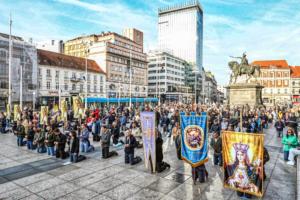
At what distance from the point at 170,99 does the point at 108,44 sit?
35.4m

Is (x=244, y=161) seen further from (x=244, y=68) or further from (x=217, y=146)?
(x=244, y=68)

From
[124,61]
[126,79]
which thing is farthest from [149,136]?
[124,61]

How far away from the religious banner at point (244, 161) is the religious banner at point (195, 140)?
96cm

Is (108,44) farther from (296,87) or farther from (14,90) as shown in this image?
(296,87)

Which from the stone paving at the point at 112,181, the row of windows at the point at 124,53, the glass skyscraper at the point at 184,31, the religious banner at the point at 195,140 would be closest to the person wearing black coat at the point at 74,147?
the stone paving at the point at 112,181

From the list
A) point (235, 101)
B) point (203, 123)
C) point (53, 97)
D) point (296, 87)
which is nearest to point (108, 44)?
point (53, 97)

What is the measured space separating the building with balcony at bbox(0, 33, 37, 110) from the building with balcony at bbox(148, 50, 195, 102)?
1863 inches

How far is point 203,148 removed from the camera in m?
7.03

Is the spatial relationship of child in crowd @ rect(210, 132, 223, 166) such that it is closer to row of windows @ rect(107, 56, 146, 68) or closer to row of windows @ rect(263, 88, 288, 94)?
row of windows @ rect(107, 56, 146, 68)

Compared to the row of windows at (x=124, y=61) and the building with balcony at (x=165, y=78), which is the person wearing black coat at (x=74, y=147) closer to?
the row of windows at (x=124, y=61)

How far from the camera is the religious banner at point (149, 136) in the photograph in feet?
26.9

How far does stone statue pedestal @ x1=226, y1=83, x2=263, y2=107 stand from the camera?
2766cm

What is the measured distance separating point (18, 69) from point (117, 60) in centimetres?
3297

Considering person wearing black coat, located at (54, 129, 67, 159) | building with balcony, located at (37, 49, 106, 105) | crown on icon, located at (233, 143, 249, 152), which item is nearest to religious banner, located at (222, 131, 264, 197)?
crown on icon, located at (233, 143, 249, 152)
